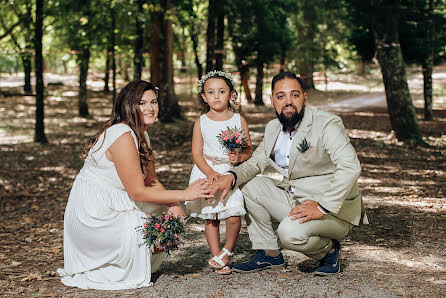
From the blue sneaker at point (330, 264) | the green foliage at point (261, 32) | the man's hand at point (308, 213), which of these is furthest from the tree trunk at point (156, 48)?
the man's hand at point (308, 213)

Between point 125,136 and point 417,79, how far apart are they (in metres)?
38.0

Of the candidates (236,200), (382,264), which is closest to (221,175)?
(236,200)

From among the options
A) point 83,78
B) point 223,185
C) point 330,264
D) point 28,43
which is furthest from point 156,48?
point 330,264

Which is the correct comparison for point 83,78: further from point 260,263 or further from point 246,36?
point 260,263

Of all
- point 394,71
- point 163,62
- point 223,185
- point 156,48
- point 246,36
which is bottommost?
point 223,185

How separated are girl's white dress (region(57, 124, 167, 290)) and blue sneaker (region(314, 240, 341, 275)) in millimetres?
1446

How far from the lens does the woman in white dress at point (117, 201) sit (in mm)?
4234

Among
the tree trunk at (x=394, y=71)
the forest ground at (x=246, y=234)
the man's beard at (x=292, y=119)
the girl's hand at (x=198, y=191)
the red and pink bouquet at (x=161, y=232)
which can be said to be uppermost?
the tree trunk at (x=394, y=71)

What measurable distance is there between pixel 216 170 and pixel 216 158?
12cm

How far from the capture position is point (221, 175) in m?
4.62

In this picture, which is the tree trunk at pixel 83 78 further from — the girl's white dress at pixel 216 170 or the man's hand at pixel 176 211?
the man's hand at pixel 176 211

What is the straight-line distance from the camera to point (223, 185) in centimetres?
443

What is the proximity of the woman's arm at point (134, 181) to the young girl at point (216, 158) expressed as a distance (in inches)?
12.7

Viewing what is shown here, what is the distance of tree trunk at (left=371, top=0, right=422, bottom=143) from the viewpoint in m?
12.4
